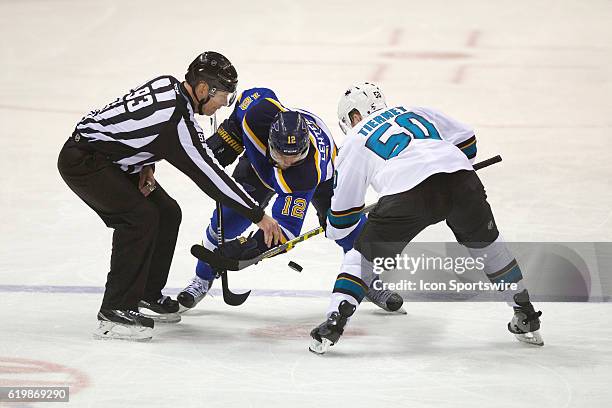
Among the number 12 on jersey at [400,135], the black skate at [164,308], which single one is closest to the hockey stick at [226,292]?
the black skate at [164,308]

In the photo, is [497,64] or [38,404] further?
[497,64]

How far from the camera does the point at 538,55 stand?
9703mm

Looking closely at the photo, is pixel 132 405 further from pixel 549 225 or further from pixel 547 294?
pixel 549 225

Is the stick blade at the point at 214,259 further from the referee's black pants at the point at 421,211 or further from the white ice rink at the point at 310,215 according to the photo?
the referee's black pants at the point at 421,211

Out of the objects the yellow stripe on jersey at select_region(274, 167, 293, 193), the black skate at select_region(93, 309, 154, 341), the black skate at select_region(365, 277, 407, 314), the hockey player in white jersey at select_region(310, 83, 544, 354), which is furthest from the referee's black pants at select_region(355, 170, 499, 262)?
the black skate at select_region(93, 309, 154, 341)

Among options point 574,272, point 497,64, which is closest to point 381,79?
point 497,64

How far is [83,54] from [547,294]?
5.76 m

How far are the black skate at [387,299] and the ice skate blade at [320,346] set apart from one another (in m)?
0.64

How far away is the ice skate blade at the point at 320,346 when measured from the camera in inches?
172

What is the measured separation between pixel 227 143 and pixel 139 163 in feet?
2.32

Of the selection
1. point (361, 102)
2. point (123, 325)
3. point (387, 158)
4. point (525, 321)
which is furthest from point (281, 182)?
point (525, 321)

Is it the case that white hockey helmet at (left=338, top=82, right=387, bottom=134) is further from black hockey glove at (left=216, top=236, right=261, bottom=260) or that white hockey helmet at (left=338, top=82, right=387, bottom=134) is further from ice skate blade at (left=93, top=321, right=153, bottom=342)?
ice skate blade at (left=93, top=321, right=153, bottom=342)

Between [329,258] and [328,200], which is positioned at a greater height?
[328,200]

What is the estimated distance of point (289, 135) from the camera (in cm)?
463
